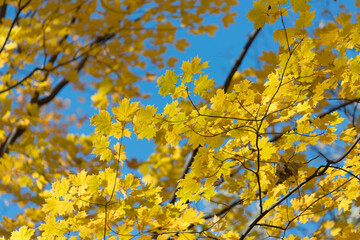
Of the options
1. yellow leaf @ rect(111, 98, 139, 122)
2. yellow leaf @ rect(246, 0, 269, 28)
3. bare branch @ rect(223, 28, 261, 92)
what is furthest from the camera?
bare branch @ rect(223, 28, 261, 92)

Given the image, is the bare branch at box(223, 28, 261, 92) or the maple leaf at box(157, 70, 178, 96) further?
the bare branch at box(223, 28, 261, 92)

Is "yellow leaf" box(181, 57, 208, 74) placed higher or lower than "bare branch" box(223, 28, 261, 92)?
lower

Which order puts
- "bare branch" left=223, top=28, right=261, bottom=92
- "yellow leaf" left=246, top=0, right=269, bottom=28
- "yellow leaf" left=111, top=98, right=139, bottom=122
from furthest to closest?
"bare branch" left=223, top=28, right=261, bottom=92 < "yellow leaf" left=111, top=98, right=139, bottom=122 < "yellow leaf" left=246, top=0, right=269, bottom=28

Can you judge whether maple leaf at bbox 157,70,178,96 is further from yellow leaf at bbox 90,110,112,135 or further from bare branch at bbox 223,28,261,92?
bare branch at bbox 223,28,261,92

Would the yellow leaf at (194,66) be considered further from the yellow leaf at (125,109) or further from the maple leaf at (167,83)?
the yellow leaf at (125,109)

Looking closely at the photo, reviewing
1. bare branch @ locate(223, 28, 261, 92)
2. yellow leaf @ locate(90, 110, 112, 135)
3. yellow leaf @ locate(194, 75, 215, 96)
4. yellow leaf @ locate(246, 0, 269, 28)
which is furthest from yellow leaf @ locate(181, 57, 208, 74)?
bare branch @ locate(223, 28, 261, 92)

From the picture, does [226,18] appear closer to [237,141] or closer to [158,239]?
[237,141]

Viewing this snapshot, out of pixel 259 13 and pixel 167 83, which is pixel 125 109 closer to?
pixel 167 83

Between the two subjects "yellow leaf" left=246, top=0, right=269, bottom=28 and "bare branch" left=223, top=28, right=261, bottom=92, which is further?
"bare branch" left=223, top=28, right=261, bottom=92

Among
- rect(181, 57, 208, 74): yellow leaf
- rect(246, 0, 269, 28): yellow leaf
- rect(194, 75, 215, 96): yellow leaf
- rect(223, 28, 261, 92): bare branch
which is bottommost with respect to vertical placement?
rect(194, 75, 215, 96): yellow leaf

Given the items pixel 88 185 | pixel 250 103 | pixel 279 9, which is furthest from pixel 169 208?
pixel 279 9

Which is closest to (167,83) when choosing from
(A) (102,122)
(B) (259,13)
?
(A) (102,122)

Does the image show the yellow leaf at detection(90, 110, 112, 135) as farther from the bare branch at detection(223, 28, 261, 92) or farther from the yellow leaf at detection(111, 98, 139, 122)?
the bare branch at detection(223, 28, 261, 92)

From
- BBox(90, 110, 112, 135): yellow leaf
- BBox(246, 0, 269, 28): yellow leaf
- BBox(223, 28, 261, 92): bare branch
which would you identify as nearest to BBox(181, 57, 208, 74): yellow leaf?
BBox(246, 0, 269, 28): yellow leaf
